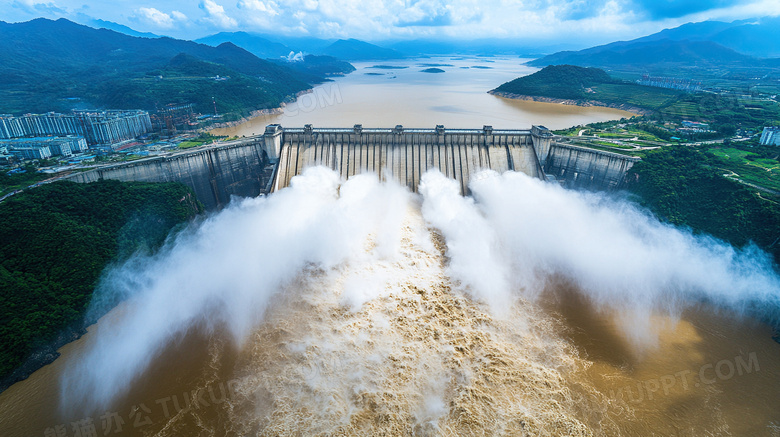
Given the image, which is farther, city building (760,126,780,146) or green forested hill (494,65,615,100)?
green forested hill (494,65,615,100)

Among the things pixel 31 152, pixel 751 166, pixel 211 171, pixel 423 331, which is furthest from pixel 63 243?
pixel 751 166

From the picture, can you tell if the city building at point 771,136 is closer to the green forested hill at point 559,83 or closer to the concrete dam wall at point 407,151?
the concrete dam wall at point 407,151

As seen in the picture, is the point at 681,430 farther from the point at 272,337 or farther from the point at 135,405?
the point at 135,405

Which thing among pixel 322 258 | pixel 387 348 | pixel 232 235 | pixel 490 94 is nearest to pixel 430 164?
pixel 322 258

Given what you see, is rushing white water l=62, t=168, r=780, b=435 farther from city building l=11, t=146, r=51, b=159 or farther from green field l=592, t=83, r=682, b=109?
green field l=592, t=83, r=682, b=109

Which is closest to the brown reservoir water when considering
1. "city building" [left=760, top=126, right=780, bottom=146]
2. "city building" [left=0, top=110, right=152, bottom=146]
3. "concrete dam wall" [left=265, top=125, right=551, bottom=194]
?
"city building" [left=0, top=110, right=152, bottom=146]

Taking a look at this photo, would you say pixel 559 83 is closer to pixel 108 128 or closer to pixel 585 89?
pixel 585 89
